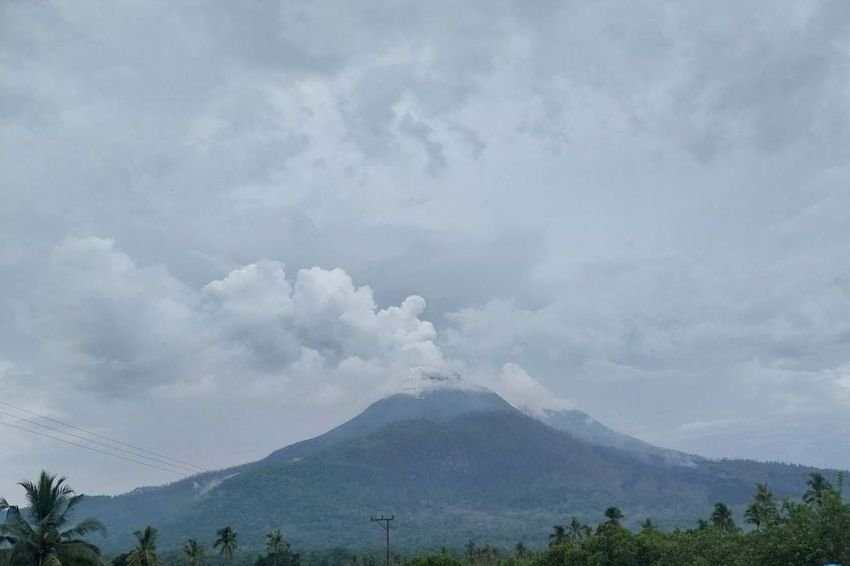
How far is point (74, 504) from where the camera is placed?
33.7m

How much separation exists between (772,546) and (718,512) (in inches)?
2313

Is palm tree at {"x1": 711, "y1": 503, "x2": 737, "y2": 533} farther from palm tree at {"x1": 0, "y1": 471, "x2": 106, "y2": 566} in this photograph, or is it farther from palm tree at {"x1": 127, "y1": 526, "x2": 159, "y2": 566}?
palm tree at {"x1": 0, "y1": 471, "x2": 106, "y2": 566}

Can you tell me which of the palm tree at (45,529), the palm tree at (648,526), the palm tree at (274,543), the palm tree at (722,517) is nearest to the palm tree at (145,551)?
the palm tree at (45,529)

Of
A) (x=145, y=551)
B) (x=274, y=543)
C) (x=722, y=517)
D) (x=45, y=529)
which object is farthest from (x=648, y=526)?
(x=45, y=529)

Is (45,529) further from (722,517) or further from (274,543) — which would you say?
(722,517)

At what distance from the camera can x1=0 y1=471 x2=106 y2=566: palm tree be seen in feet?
104

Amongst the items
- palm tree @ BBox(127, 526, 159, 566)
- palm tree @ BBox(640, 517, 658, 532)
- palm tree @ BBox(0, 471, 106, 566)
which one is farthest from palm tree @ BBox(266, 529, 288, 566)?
palm tree @ BBox(0, 471, 106, 566)

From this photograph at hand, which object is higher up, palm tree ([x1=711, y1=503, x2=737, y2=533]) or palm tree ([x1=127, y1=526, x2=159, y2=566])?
palm tree ([x1=711, y1=503, x2=737, y2=533])

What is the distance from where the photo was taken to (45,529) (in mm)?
32219

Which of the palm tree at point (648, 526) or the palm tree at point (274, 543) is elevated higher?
the palm tree at point (648, 526)

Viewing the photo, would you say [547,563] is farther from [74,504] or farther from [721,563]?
[74,504]

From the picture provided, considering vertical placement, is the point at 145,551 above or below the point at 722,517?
below

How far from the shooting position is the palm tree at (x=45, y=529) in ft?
104

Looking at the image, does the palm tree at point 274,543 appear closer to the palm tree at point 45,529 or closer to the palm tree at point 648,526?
the palm tree at point 648,526
